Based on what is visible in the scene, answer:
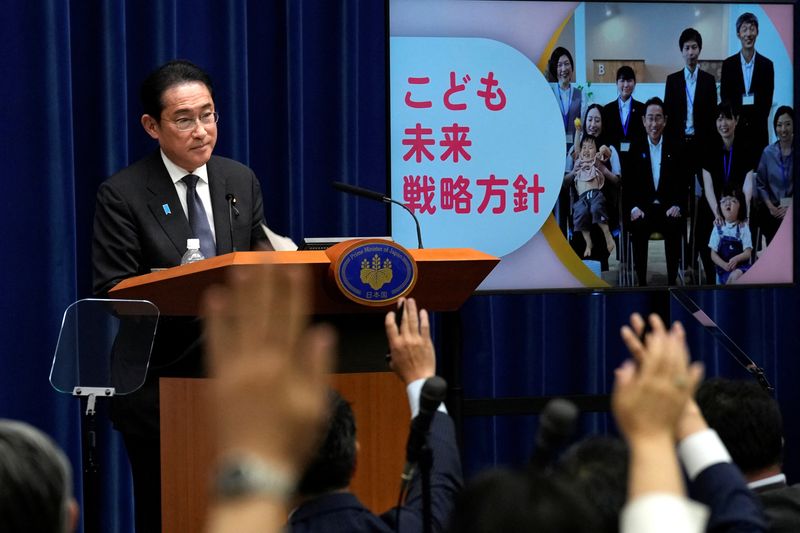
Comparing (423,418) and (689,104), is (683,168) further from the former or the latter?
(423,418)

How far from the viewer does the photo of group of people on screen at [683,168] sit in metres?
4.07

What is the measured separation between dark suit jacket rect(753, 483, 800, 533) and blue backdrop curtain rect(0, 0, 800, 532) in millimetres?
2611

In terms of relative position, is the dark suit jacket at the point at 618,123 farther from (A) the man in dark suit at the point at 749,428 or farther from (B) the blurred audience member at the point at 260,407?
(B) the blurred audience member at the point at 260,407

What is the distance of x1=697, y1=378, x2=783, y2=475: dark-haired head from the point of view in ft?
6.22

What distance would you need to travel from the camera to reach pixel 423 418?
155cm

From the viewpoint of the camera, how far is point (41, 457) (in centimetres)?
110

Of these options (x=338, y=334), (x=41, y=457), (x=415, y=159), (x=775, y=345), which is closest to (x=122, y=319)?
(x=338, y=334)

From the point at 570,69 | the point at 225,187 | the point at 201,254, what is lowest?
the point at 201,254

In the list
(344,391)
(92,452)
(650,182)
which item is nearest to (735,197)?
(650,182)

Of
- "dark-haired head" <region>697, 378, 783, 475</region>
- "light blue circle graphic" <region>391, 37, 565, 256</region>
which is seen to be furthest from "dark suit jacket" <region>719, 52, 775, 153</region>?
"dark-haired head" <region>697, 378, 783, 475</region>

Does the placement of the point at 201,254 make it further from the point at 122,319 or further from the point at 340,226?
the point at 340,226

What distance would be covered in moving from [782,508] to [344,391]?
110cm

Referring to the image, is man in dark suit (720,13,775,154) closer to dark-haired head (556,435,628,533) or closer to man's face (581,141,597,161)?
man's face (581,141,597,161)

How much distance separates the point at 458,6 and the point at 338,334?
1.92 meters
